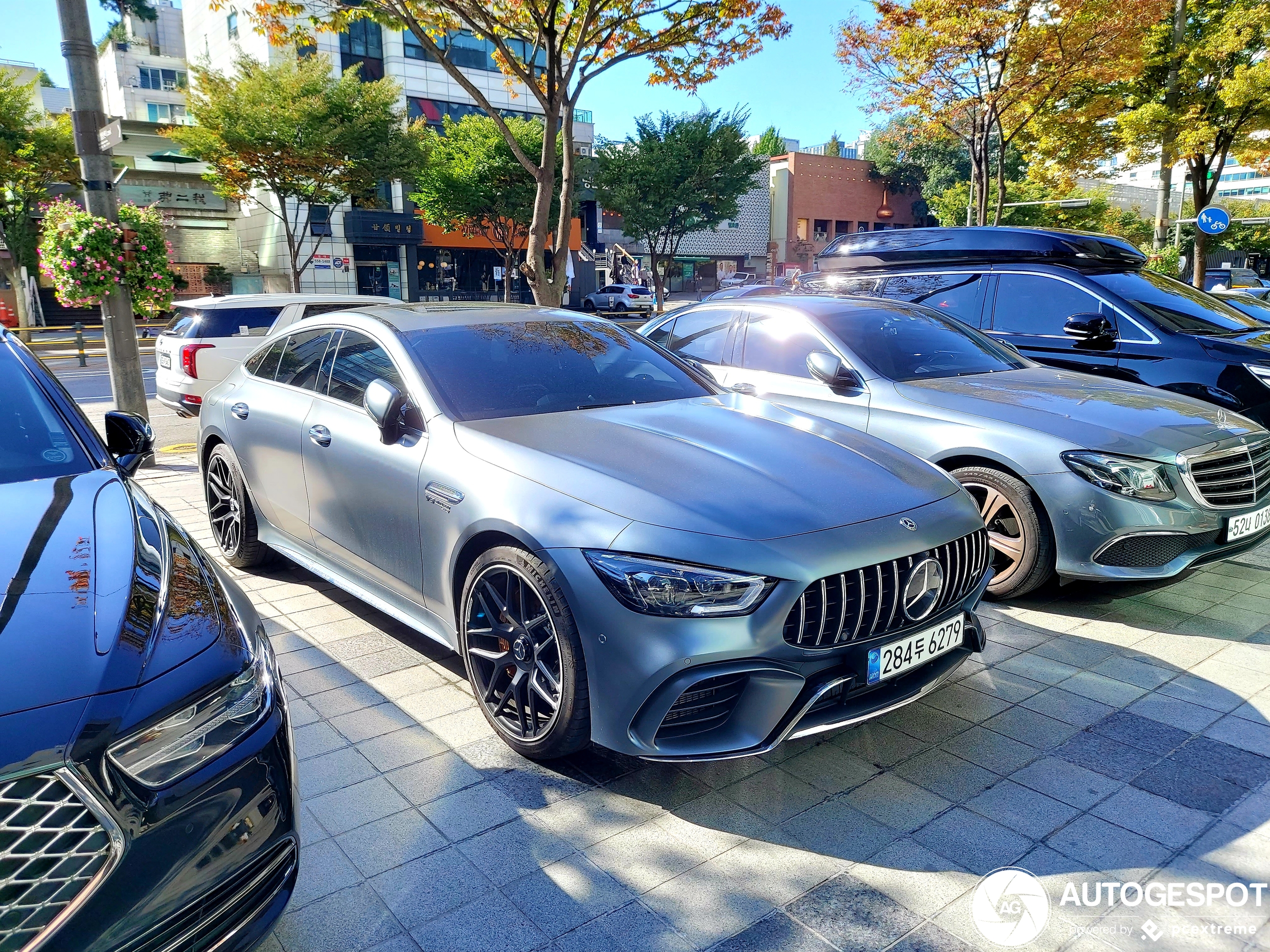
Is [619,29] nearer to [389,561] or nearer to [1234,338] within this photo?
[1234,338]

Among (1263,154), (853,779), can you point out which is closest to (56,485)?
(853,779)

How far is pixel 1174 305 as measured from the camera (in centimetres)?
670

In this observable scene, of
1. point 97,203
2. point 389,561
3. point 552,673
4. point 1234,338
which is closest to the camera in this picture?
point 552,673

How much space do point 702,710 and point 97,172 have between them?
7.82 m

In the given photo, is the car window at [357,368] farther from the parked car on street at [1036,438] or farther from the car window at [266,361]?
the parked car on street at [1036,438]

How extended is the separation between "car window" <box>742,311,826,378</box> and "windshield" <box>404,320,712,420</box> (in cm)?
143

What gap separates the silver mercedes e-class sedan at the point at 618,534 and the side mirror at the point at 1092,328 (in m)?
3.59

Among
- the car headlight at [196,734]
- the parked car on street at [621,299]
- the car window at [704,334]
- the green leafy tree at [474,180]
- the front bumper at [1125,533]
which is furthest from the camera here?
the parked car on street at [621,299]

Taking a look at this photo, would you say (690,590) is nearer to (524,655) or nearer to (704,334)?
(524,655)

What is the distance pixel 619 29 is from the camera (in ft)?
35.3

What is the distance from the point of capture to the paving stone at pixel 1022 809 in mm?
2750

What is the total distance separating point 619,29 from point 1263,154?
18164 millimetres

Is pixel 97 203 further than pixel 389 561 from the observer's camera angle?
Yes

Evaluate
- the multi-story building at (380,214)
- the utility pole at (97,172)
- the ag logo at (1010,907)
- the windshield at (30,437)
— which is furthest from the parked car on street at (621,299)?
the ag logo at (1010,907)
